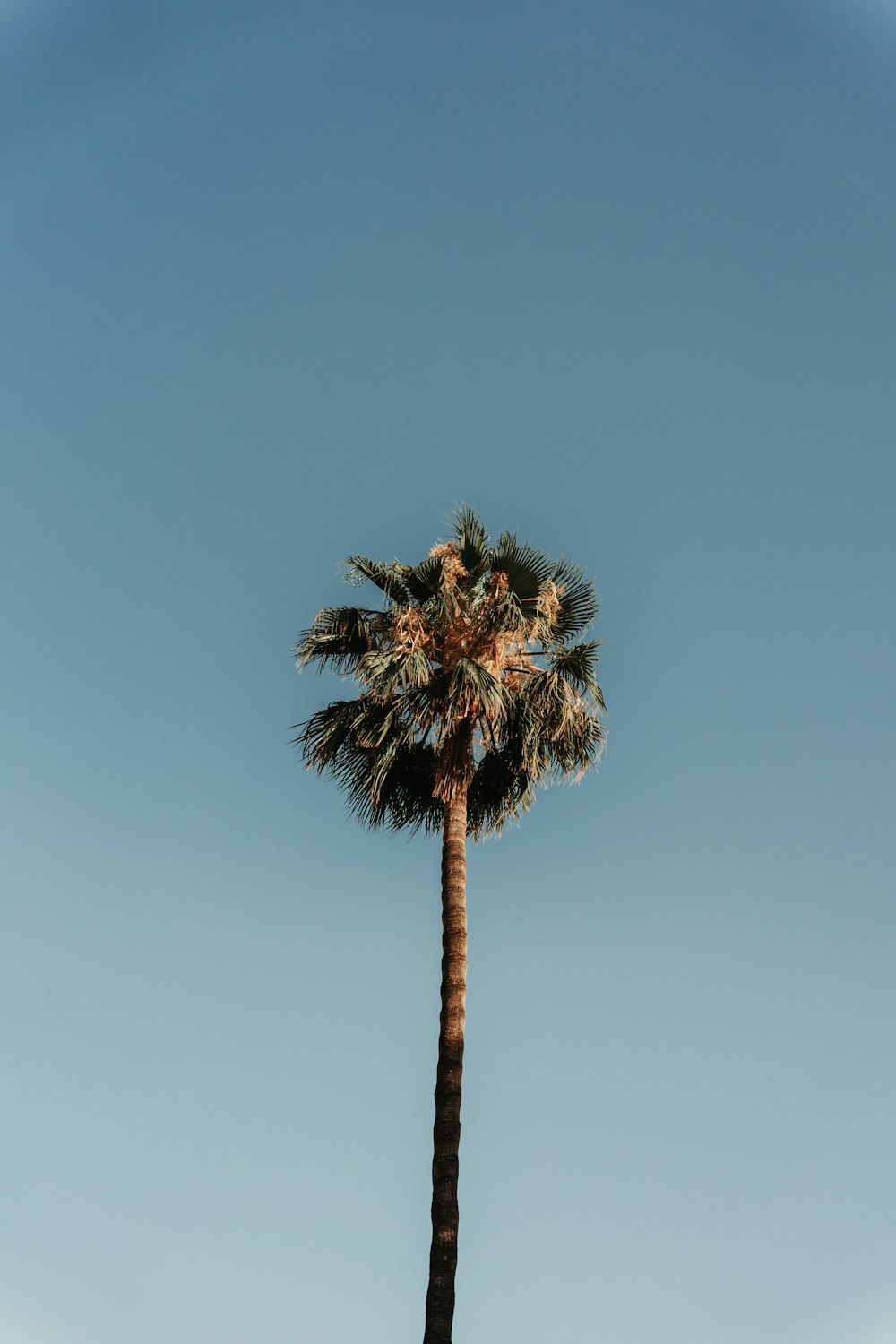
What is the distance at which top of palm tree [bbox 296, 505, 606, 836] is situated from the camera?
1719cm

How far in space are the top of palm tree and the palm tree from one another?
2 centimetres

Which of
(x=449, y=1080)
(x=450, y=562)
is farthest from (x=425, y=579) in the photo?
(x=449, y=1080)

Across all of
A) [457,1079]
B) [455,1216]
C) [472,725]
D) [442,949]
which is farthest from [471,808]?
[455,1216]

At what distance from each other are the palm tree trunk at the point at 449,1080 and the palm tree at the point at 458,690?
6 cm

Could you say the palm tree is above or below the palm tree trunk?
above

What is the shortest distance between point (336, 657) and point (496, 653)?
248 cm

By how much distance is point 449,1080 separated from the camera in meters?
14.5

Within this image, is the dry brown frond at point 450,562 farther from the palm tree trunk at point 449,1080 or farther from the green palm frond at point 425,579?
the palm tree trunk at point 449,1080

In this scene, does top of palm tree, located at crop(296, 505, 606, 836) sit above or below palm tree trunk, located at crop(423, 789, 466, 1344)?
above

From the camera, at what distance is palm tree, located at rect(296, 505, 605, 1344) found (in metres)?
17.1

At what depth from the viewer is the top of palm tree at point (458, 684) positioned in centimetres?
1719

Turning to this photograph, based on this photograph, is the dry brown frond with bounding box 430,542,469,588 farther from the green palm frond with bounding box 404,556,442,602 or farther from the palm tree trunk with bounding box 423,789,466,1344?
the palm tree trunk with bounding box 423,789,466,1344

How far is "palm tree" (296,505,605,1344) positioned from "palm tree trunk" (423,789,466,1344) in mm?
60

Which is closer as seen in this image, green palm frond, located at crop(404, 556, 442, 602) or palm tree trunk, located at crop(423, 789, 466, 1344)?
palm tree trunk, located at crop(423, 789, 466, 1344)
